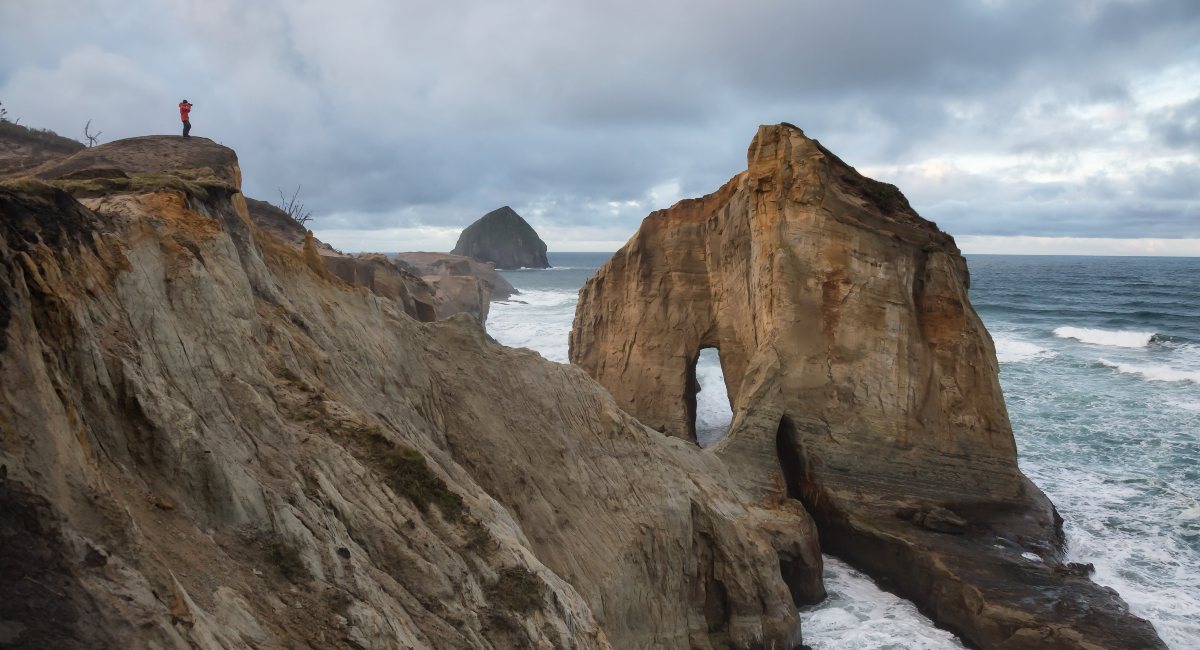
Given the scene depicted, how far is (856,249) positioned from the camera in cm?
1359

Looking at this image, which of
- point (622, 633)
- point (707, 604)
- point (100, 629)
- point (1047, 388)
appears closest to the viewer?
point (100, 629)

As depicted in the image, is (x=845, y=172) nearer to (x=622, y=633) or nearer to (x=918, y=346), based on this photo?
(x=918, y=346)

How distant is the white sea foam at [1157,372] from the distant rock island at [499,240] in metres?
89.9

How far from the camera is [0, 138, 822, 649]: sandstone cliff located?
13.5 ft

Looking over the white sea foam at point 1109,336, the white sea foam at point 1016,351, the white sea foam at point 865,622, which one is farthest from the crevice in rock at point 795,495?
the white sea foam at point 1109,336

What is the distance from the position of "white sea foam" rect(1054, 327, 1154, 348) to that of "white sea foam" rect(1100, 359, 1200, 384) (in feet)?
22.9

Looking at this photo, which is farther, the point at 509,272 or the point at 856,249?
the point at 509,272

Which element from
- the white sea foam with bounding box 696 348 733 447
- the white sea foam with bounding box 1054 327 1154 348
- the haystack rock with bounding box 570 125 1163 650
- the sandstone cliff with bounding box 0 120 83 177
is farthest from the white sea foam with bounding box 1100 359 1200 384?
the sandstone cliff with bounding box 0 120 83 177

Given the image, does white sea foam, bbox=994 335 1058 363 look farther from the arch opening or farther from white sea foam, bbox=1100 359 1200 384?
the arch opening

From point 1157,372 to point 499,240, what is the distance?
94660 mm

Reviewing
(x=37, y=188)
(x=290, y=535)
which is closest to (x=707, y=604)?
(x=290, y=535)

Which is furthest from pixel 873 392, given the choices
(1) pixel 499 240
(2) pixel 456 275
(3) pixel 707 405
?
(1) pixel 499 240

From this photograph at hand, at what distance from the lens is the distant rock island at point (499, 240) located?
367 feet

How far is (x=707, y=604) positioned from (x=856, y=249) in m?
7.09
